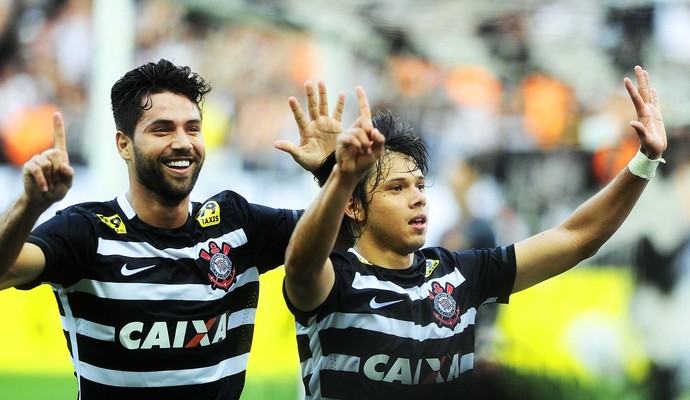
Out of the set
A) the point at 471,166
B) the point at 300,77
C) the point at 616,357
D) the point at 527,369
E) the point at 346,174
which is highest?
the point at 300,77

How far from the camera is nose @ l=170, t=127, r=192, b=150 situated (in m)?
4.18

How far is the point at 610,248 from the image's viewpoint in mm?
9242

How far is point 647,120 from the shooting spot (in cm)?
419

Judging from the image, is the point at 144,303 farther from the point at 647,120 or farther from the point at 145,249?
the point at 647,120

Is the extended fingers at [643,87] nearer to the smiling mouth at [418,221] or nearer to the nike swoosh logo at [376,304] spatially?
the smiling mouth at [418,221]

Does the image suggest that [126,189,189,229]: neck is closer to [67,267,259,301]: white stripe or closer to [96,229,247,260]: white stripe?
[96,229,247,260]: white stripe

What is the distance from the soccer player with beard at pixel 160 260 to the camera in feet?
13.0

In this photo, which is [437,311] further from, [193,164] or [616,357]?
[616,357]

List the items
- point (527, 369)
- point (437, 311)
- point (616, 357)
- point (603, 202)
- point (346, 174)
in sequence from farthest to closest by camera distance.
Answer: point (616, 357), point (603, 202), point (437, 311), point (346, 174), point (527, 369)

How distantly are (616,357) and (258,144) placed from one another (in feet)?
11.9

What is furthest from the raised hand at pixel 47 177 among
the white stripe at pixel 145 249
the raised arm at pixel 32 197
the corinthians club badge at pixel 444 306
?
the corinthians club badge at pixel 444 306

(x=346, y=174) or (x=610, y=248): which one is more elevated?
(x=610, y=248)

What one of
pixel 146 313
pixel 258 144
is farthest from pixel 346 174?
pixel 258 144

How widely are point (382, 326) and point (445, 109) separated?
18.9 feet
